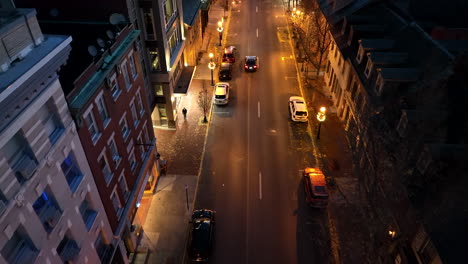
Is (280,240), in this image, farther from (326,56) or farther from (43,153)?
(326,56)

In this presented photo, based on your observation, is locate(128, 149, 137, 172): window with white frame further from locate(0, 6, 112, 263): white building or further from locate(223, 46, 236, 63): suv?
locate(223, 46, 236, 63): suv

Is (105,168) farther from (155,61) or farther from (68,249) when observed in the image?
(155,61)

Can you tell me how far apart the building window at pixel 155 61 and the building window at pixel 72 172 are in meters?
19.9

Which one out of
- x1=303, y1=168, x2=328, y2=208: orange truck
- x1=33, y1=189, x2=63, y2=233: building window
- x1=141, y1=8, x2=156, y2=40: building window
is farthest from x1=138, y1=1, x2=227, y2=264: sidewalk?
x1=33, y1=189, x2=63, y2=233: building window

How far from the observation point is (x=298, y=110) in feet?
128

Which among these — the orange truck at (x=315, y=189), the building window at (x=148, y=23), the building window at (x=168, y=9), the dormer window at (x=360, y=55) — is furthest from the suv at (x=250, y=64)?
the orange truck at (x=315, y=189)

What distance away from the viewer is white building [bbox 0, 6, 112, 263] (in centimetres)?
1220

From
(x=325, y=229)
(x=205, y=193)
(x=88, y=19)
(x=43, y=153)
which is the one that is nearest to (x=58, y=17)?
(x=88, y=19)

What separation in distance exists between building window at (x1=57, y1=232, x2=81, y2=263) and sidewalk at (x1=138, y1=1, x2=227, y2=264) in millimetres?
9022

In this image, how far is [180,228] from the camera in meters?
27.7

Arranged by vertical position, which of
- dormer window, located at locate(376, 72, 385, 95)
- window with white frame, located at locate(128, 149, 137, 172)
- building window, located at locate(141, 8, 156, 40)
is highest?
building window, located at locate(141, 8, 156, 40)

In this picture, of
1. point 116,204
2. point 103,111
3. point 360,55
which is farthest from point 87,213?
point 360,55

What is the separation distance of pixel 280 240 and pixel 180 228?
874 cm

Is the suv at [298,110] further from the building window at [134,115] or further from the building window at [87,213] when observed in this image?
the building window at [87,213]
